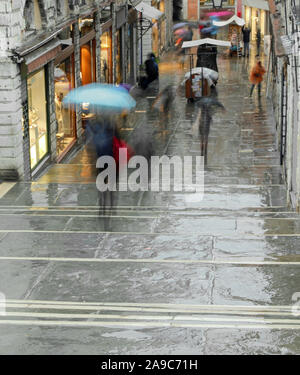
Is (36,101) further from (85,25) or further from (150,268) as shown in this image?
(150,268)

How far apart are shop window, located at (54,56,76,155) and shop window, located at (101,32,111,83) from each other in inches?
208

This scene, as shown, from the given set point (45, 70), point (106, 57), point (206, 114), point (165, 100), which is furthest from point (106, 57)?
point (45, 70)

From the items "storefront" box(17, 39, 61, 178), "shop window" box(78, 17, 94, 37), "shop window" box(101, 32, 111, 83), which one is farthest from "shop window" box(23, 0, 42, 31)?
"shop window" box(101, 32, 111, 83)

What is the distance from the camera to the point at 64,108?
24844 mm

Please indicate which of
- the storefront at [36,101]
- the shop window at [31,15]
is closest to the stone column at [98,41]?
the storefront at [36,101]

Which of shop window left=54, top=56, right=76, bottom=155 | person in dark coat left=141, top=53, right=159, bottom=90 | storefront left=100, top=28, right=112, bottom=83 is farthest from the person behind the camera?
person in dark coat left=141, top=53, right=159, bottom=90

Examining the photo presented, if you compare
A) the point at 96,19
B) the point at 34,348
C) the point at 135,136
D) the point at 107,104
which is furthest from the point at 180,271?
the point at 96,19

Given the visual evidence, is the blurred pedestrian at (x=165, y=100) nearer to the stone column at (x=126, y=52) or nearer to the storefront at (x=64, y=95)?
the stone column at (x=126, y=52)

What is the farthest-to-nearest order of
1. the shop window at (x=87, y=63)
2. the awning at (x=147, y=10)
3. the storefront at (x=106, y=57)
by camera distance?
the awning at (x=147, y=10), the storefront at (x=106, y=57), the shop window at (x=87, y=63)

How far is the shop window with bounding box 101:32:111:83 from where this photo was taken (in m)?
30.9

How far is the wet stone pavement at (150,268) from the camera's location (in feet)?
29.5

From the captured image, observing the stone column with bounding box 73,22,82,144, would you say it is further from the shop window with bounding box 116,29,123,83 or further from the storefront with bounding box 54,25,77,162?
the shop window with bounding box 116,29,123,83

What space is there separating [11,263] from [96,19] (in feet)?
59.6

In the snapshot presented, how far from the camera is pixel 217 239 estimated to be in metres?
13.1
